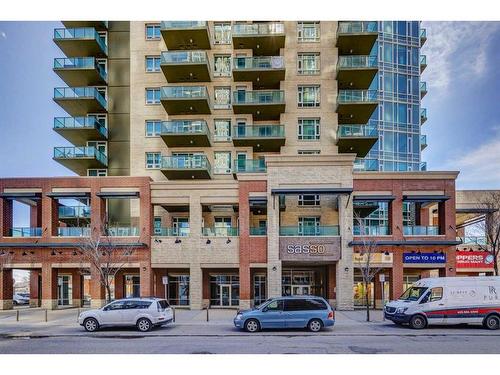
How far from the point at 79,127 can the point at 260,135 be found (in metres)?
14.9

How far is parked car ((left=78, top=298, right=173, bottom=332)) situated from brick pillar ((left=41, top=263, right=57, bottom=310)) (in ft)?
39.5

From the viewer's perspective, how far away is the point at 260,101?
32.3 m

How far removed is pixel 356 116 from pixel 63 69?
24.9 metres

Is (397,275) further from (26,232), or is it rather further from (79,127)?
(79,127)

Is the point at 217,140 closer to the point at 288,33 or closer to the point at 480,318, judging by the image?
the point at 288,33

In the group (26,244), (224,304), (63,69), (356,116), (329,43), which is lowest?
(224,304)

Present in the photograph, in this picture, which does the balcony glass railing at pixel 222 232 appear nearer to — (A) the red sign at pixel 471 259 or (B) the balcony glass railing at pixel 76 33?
(B) the balcony glass railing at pixel 76 33

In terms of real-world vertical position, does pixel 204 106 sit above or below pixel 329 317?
above

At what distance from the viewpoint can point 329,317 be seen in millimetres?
17875

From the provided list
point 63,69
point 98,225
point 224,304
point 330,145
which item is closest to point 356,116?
point 330,145

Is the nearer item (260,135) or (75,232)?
(75,232)

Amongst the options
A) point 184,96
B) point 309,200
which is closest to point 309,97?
point 309,200

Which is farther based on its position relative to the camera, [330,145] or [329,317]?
[330,145]
